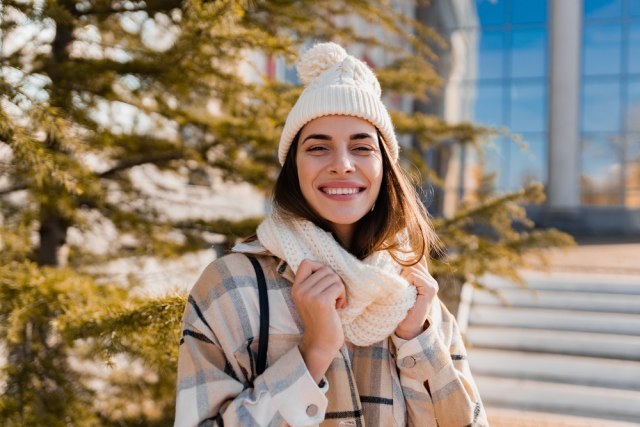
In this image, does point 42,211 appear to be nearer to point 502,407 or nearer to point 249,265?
point 249,265

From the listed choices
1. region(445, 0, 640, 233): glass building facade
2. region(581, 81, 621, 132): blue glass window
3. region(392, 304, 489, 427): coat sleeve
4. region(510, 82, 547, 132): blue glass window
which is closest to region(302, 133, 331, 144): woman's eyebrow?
region(392, 304, 489, 427): coat sleeve

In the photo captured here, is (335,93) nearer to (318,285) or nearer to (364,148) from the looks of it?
(364,148)

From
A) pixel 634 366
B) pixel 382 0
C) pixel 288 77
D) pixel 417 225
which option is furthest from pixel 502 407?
pixel 288 77

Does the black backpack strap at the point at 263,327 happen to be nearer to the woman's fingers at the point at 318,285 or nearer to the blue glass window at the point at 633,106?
the woman's fingers at the point at 318,285

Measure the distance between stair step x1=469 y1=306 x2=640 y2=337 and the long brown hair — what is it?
4.55 meters

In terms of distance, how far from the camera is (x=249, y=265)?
1.42 meters

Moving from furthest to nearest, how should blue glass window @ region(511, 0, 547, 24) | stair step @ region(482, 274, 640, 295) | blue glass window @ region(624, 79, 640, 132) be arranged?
blue glass window @ region(511, 0, 547, 24)
blue glass window @ region(624, 79, 640, 132)
stair step @ region(482, 274, 640, 295)

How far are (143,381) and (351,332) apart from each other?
6.71ft

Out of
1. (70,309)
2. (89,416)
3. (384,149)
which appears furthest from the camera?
(89,416)

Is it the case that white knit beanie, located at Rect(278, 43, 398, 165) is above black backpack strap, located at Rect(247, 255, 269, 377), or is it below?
above

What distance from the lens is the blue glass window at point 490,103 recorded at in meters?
18.3

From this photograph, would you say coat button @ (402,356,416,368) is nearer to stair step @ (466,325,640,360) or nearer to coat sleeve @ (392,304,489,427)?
coat sleeve @ (392,304,489,427)

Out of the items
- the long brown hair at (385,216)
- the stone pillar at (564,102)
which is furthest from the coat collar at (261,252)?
the stone pillar at (564,102)

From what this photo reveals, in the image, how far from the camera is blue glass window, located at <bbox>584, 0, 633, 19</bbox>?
16906mm
